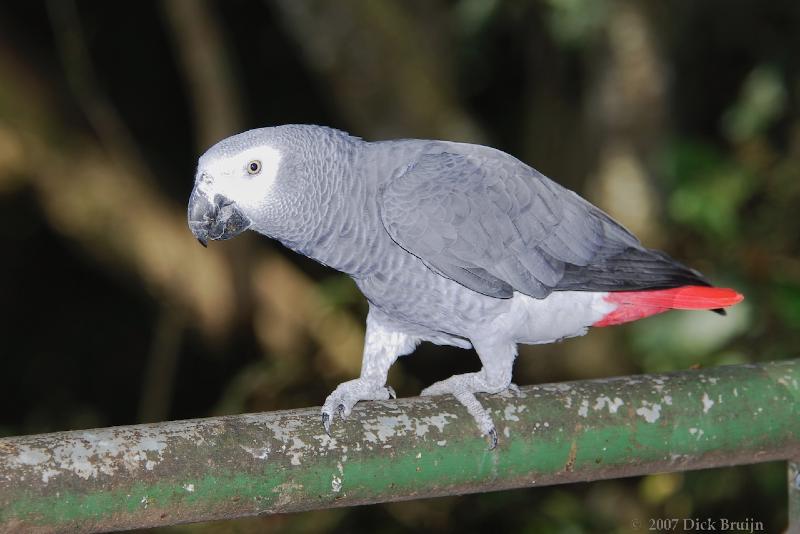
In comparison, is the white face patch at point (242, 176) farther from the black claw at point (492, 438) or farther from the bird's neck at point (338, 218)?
the black claw at point (492, 438)

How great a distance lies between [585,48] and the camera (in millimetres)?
2889

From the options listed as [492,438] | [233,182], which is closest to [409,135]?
[233,182]

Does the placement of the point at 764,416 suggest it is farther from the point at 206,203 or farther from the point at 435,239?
the point at 206,203

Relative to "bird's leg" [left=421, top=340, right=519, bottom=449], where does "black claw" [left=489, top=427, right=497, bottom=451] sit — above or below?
A: below

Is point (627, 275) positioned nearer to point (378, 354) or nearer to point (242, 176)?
point (378, 354)

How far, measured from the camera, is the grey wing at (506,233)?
1.47 meters

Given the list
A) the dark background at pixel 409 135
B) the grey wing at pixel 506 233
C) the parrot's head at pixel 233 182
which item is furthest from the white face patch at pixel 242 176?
the dark background at pixel 409 135

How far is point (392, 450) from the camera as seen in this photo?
120 cm

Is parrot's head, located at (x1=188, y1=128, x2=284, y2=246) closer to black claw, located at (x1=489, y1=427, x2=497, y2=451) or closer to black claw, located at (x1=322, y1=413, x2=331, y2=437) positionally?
black claw, located at (x1=322, y1=413, x2=331, y2=437)

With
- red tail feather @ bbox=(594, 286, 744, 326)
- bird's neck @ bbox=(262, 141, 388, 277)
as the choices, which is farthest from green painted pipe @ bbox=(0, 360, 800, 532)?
bird's neck @ bbox=(262, 141, 388, 277)

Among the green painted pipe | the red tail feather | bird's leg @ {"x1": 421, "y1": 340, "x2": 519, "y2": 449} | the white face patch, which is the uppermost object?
the white face patch

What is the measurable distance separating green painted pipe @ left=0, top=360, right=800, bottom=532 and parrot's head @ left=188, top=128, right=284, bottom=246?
1.13 feet

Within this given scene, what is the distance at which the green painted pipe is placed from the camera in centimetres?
104

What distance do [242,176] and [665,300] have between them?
2.68 feet
